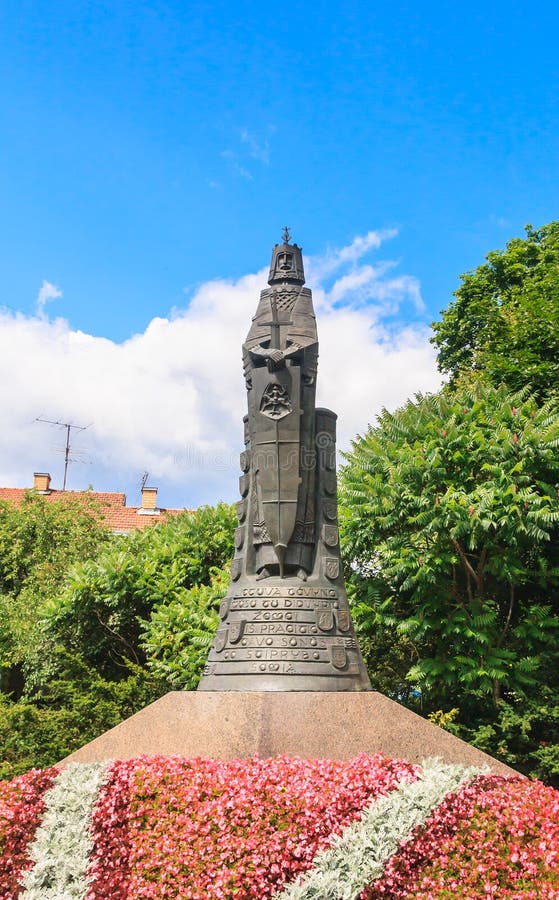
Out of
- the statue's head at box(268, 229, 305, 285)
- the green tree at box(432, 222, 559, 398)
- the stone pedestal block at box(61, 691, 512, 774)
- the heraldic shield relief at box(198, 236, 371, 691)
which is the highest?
the green tree at box(432, 222, 559, 398)

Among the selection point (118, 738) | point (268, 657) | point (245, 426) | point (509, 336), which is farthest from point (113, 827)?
point (509, 336)

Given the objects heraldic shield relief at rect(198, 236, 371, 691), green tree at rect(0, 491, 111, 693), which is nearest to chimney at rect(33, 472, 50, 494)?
green tree at rect(0, 491, 111, 693)

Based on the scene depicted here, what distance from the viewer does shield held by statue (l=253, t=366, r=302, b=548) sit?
829 centimetres

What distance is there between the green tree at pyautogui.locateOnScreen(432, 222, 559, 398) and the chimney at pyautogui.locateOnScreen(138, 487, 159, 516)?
41.9 feet

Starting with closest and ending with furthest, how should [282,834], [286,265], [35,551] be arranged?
[282,834], [286,265], [35,551]

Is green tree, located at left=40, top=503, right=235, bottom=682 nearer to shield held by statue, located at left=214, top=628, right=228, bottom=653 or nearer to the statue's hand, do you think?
shield held by statue, located at left=214, top=628, right=228, bottom=653

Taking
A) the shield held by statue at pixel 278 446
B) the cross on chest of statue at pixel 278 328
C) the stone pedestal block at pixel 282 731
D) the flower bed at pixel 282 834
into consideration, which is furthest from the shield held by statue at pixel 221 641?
the cross on chest of statue at pixel 278 328

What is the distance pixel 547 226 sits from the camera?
66.0ft

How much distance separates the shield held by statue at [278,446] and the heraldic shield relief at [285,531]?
1 centimetres

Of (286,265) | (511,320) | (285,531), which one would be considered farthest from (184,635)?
(511,320)

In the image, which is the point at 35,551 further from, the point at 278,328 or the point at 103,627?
the point at 278,328

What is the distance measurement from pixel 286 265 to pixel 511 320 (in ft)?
29.2

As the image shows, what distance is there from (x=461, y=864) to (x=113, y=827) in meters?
2.46

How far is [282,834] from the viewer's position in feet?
17.5
